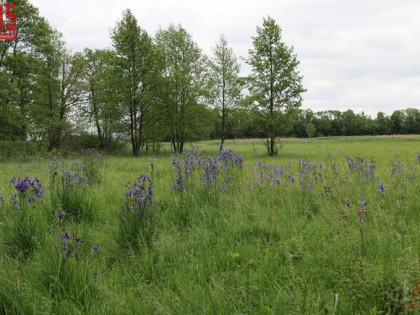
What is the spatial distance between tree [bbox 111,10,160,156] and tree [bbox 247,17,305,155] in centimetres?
886

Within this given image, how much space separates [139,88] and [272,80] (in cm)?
1169

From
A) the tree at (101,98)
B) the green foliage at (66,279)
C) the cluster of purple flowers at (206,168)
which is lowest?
the green foliage at (66,279)

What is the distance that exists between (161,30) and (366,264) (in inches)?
1283

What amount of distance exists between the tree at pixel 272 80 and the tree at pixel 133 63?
8863mm

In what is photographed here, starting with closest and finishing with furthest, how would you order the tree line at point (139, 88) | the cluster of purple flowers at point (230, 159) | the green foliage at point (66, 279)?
1. the green foliage at point (66, 279)
2. the cluster of purple flowers at point (230, 159)
3. the tree line at point (139, 88)

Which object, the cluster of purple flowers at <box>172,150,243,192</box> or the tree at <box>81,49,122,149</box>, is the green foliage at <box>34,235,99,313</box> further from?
the tree at <box>81,49,122,149</box>

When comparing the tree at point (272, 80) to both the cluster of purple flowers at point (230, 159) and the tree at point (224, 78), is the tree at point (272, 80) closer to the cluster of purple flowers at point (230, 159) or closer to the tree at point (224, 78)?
the tree at point (224, 78)

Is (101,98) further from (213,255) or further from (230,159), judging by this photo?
(213,255)

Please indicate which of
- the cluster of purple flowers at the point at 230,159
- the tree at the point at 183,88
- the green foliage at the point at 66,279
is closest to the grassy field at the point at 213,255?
the green foliage at the point at 66,279

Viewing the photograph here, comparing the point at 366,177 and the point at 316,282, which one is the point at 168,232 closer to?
the point at 316,282

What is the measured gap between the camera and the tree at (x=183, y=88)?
28234 mm

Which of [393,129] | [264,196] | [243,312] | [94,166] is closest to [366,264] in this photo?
[243,312]

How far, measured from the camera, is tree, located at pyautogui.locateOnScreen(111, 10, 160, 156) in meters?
25.3

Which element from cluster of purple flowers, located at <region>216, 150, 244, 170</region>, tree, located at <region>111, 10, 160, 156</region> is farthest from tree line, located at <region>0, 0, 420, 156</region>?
cluster of purple flowers, located at <region>216, 150, 244, 170</region>
